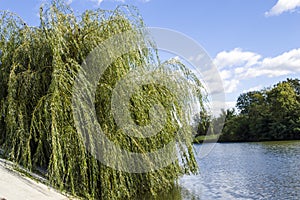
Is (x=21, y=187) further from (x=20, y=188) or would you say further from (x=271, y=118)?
(x=271, y=118)

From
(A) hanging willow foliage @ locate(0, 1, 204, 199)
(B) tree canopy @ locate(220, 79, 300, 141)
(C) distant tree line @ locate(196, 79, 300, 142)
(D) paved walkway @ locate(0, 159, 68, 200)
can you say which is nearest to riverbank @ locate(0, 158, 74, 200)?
(D) paved walkway @ locate(0, 159, 68, 200)

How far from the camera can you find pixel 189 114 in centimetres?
662

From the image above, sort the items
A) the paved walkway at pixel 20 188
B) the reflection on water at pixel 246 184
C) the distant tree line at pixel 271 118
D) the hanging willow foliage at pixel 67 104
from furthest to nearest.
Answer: the distant tree line at pixel 271 118, the reflection on water at pixel 246 184, the hanging willow foliage at pixel 67 104, the paved walkway at pixel 20 188

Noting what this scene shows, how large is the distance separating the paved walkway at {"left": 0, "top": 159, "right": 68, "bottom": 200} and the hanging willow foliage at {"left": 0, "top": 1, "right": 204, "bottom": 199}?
16 cm

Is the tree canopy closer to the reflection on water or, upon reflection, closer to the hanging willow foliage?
the reflection on water

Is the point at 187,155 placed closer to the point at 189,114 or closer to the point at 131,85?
the point at 189,114

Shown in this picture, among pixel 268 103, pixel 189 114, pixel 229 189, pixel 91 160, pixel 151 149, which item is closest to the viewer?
pixel 91 160

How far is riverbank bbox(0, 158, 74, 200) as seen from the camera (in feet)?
13.5

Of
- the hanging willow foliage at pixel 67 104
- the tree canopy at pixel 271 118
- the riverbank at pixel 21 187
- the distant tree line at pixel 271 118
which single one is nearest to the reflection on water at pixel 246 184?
the hanging willow foliage at pixel 67 104

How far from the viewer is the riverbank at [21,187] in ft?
13.5

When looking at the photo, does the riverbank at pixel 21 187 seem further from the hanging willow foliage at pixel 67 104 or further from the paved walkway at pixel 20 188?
the hanging willow foliage at pixel 67 104

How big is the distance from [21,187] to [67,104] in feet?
4.19

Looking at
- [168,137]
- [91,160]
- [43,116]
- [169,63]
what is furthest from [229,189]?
[43,116]

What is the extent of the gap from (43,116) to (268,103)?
111 feet
